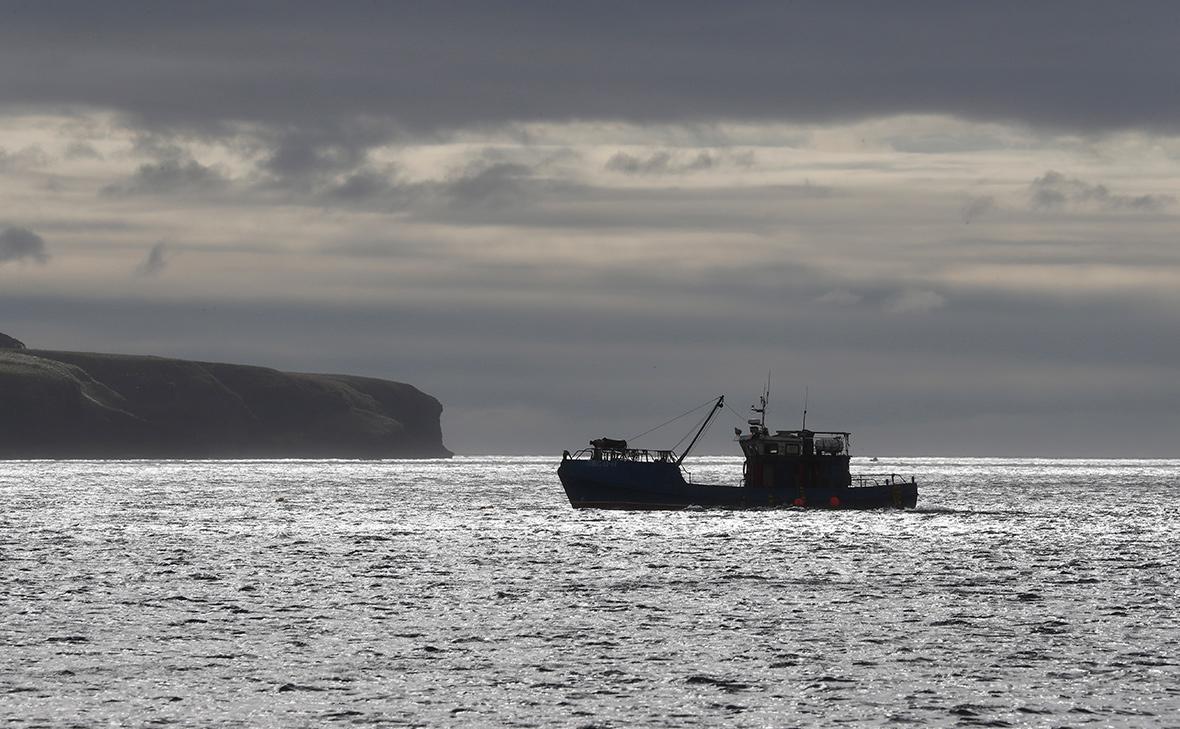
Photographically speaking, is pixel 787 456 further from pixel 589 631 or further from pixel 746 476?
pixel 589 631

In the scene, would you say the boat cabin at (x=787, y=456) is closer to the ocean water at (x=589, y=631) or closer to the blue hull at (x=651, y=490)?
the blue hull at (x=651, y=490)

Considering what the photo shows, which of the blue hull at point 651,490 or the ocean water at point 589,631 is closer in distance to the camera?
the ocean water at point 589,631

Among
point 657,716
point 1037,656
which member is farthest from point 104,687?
point 1037,656

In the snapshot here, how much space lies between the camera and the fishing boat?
128 meters

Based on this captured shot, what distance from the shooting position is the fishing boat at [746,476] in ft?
419

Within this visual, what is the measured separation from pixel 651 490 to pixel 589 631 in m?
77.6

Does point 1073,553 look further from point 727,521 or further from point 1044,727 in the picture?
point 1044,727

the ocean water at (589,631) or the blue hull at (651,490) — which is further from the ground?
the blue hull at (651,490)

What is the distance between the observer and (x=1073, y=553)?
9375 centimetres

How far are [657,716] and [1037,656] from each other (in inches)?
596

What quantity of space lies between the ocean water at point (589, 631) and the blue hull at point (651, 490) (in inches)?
734

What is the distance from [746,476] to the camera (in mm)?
130375

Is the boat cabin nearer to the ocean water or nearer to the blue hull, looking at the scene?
the blue hull

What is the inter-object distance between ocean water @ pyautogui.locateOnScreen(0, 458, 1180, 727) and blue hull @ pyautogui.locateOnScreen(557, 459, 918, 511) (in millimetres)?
18641
